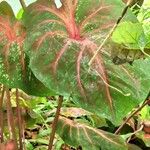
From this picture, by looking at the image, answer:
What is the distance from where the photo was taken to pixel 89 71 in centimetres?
76

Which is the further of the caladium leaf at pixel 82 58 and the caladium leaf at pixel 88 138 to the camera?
the caladium leaf at pixel 88 138

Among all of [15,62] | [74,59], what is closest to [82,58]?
[74,59]

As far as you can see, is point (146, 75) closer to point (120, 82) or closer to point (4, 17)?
point (120, 82)

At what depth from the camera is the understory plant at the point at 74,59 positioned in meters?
0.73

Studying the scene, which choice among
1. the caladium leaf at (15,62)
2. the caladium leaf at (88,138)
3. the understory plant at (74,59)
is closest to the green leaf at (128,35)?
the understory plant at (74,59)

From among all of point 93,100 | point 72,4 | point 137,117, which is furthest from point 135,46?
point 137,117

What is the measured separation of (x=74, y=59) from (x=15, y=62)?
12cm

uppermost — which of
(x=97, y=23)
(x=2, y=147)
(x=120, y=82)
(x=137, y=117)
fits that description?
(x=97, y=23)

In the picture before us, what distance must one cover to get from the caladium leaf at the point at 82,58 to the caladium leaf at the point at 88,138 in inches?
6.8

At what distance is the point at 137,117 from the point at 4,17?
637mm

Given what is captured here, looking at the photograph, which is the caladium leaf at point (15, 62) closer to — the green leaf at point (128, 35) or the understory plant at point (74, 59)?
the understory plant at point (74, 59)

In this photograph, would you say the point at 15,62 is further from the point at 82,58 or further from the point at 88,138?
the point at 88,138

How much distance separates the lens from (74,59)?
2.47 feet

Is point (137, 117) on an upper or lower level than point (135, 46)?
lower
